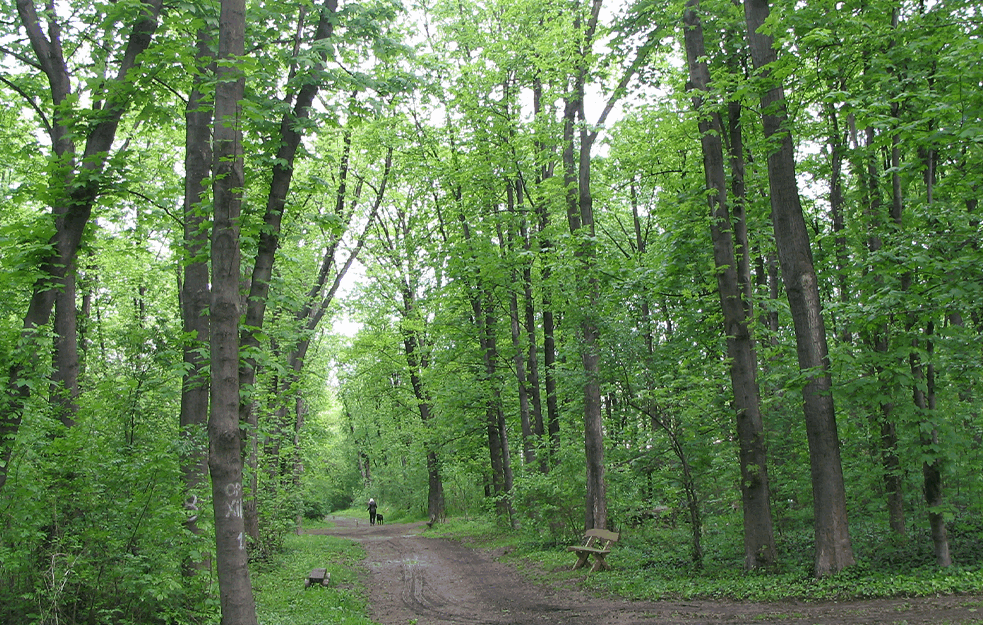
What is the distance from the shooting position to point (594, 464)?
1352 cm

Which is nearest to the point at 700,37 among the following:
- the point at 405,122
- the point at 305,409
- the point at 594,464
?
the point at 594,464

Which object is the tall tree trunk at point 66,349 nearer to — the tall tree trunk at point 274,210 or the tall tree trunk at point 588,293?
the tall tree trunk at point 274,210

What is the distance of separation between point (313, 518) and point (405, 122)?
22409 millimetres

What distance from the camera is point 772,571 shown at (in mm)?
9695

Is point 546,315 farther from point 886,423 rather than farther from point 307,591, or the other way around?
point 886,423

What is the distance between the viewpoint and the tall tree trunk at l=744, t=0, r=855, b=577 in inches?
348

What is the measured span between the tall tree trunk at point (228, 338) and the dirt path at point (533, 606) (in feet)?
14.4

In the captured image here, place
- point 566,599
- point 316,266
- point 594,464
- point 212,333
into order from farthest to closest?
point 316,266
point 594,464
point 566,599
point 212,333

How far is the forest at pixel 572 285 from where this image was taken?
6.79 metres

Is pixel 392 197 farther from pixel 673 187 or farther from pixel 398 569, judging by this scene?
pixel 398 569

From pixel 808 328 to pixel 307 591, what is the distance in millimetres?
9309

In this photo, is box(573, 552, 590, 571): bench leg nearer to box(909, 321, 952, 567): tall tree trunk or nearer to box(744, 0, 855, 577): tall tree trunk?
box(744, 0, 855, 577): tall tree trunk

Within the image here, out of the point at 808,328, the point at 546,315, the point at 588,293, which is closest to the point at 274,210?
the point at 588,293

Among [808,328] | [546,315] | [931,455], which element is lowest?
[931,455]
